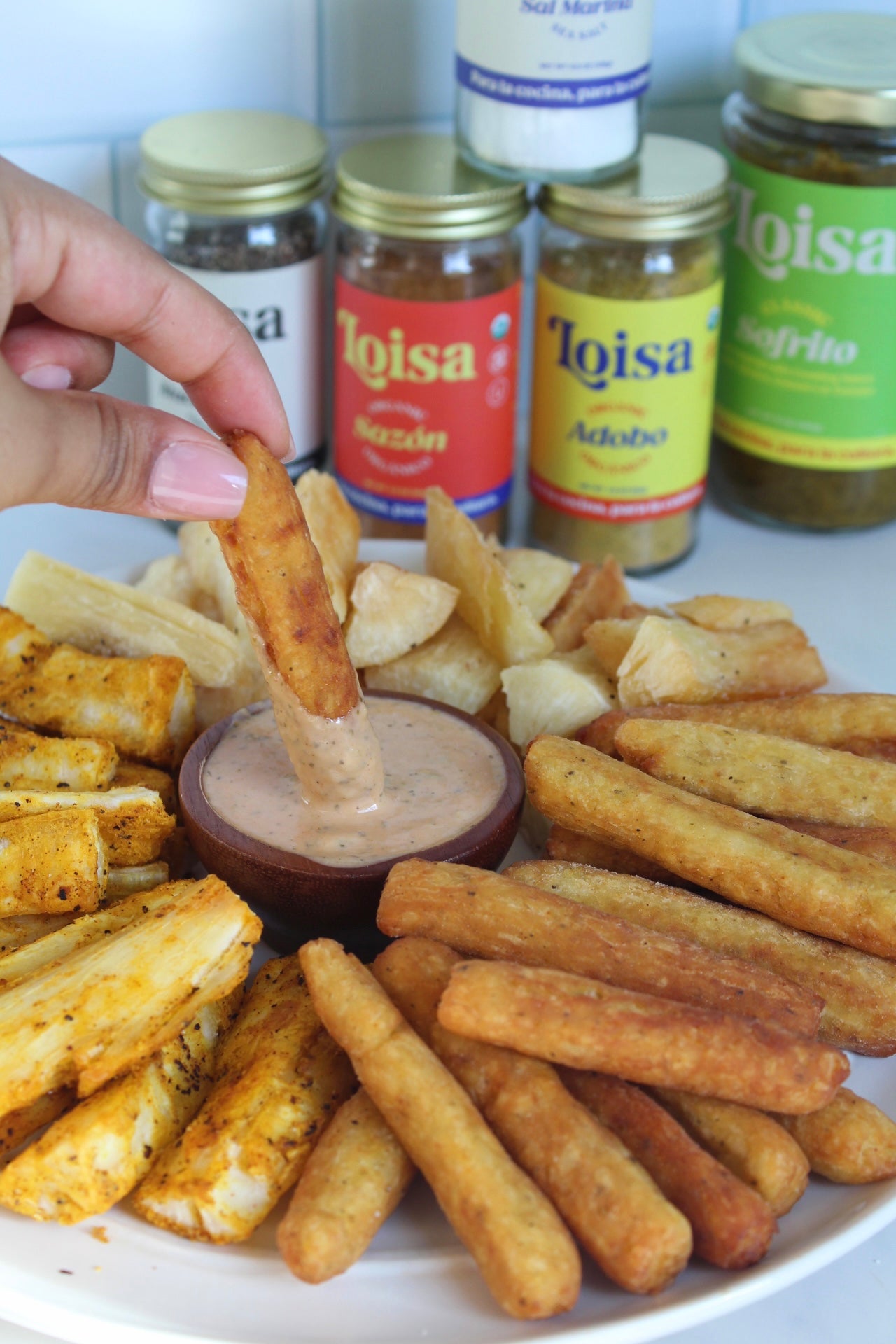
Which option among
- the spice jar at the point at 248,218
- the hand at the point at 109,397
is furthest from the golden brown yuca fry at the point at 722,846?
the spice jar at the point at 248,218

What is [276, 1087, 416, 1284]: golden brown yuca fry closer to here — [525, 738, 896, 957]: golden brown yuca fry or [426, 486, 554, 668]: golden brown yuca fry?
[525, 738, 896, 957]: golden brown yuca fry

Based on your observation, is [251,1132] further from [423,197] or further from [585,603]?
[423,197]

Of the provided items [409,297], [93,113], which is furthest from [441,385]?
[93,113]

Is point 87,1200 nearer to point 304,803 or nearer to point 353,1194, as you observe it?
point 353,1194

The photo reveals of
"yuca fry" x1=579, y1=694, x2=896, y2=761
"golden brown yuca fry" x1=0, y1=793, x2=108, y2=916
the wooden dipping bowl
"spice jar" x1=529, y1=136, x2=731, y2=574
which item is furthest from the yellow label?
"golden brown yuca fry" x1=0, y1=793, x2=108, y2=916

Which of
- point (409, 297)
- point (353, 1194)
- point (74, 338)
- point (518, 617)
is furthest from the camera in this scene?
point (409, 297)
